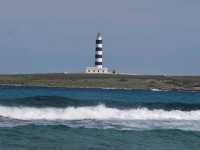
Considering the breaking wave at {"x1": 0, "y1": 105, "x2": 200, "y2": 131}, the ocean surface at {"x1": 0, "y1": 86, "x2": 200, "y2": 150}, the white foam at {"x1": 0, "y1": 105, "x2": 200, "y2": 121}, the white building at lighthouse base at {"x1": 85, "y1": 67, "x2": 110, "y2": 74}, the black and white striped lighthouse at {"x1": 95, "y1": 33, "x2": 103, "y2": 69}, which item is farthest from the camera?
the white building at lighthouse base at {"x1": 85, "y1": 67, "x2": 110, "y2": 74}

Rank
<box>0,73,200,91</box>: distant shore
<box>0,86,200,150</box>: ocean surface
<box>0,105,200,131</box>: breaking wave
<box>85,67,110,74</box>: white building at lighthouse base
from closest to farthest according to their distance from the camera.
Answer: <box>0,86,200,150</box>: ocean surface → <box>0,105,200,131</box>: breaking wave → <box>0,73,200,91</box>: distant shore → <box>85,67,110,74</box>: white building at lighthouse base

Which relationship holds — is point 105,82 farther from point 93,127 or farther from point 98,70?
point 93,127

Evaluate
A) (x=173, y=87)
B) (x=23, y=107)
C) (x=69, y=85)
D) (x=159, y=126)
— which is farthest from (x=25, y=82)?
(x=159, y=126)

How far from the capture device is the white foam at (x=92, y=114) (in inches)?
1620

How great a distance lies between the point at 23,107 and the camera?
4522 cm

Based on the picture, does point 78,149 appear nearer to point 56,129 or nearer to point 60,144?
point 60,144

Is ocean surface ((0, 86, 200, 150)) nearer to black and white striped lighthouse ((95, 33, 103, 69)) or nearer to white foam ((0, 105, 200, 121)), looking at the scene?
white foam ((0, 105, 200, 121))

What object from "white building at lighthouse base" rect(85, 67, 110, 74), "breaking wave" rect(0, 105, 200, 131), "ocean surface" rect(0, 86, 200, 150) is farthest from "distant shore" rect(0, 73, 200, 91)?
"breaking wave" rect(0, 105, 200, 131)

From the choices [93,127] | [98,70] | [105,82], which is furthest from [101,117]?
[98,70]

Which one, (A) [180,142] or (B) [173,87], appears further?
(B) [173,87]

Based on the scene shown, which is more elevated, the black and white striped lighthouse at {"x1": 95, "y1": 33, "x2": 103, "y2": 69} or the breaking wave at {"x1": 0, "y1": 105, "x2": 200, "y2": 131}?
the black and white striped lighthouse at {"x1": 95, "y1": 33, "x2": 103, "y2": 69}

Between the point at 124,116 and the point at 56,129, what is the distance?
456 inches

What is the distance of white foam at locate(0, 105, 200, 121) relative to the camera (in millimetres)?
41156

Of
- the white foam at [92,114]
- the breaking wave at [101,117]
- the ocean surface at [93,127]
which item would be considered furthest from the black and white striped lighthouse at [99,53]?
the white foam at [92,114]
